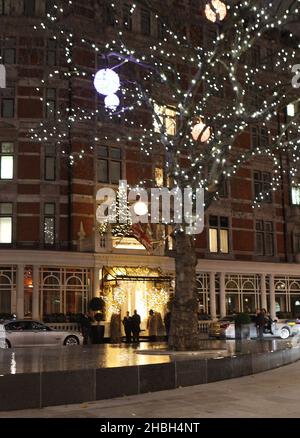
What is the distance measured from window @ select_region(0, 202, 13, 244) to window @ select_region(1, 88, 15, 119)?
4.58 m

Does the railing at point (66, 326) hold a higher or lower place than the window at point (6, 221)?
lower

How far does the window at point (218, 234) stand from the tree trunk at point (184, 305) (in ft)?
67.0

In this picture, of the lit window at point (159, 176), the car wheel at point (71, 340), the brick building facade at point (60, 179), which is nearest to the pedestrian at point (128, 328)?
the car wheel at point (71, 340)

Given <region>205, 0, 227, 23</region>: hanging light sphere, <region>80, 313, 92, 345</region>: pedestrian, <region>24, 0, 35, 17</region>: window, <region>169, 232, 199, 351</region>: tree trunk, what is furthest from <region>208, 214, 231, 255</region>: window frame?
<region>205, 0, 227, 23</region>: hanging light sphere

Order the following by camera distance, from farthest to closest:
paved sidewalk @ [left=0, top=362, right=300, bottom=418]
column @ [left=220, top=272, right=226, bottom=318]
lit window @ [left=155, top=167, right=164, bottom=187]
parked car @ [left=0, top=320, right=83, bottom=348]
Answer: column @ [left=220, top=272, right=226, bottom=318] < lit window @ [left=155, top=167, right=164, bottom=187] < parked car @ [left=0, top=320, right=83, bottom=348] < paved sidewalk @ [left=0, top=362, right=300, bottom=418]

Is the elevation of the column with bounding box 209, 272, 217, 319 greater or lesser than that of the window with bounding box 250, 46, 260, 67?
lesser

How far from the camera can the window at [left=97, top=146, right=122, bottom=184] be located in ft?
108

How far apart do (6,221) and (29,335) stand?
7789 millimetres

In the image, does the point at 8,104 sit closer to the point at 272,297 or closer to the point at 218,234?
the point at 218,234

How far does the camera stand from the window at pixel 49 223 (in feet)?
103

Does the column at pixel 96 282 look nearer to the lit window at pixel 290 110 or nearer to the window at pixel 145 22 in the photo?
the window at pixel 145 22

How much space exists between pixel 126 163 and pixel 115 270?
645 cm

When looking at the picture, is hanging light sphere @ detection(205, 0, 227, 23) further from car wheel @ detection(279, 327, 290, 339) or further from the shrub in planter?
car wheel @ detection(279, 327, 290, 339)
